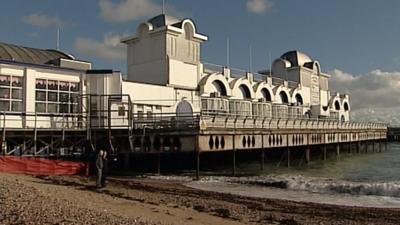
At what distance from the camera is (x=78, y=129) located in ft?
100

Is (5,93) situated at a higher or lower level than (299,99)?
lower

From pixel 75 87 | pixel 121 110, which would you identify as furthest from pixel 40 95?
pixel 121 110

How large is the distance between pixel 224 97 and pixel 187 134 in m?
18.4

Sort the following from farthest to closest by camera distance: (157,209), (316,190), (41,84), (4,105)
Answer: (41,84), (4,105), (316,190), (157,209)

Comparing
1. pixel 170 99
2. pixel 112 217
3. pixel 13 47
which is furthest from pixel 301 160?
pixel 112 217

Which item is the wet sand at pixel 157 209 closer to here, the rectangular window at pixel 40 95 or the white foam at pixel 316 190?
the white foam at pixel 316 190

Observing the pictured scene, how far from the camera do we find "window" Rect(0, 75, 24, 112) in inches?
1131

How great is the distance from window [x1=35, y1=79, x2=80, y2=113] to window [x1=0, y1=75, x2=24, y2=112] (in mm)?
1043

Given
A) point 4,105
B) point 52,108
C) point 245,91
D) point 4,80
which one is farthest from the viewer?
point 245,91

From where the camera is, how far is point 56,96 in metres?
31.1

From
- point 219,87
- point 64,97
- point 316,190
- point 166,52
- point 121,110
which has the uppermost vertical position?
point 166,52

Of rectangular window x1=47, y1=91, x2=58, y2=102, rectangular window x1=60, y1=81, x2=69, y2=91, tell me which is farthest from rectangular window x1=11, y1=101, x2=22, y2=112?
rectangular window x1=60, y1=81, x2=69, y2=91

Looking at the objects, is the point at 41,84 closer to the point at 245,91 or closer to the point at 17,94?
the point at 17,94

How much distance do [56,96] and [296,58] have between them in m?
47.2
